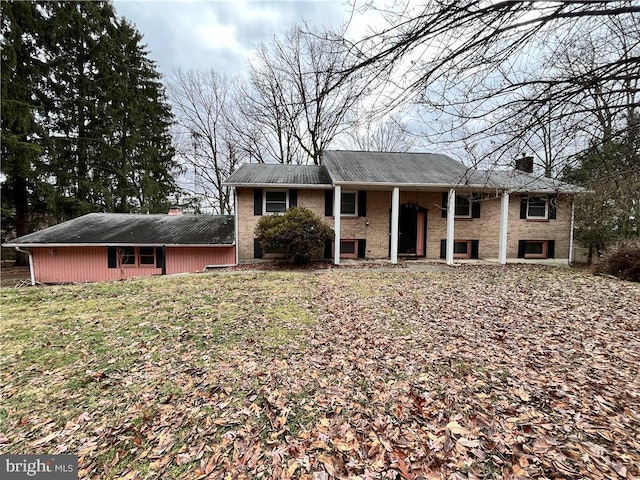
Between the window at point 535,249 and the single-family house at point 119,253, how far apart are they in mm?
A: 13179

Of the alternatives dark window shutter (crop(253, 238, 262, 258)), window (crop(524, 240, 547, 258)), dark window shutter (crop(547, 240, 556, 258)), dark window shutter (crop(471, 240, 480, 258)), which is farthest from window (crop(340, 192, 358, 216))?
dark window shutter (crop(547, 240, 556, 258))

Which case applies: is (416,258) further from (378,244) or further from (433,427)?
(433,427)

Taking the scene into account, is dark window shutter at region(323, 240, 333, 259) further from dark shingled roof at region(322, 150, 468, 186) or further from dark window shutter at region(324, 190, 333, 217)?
dark shingled roof at region(322, 150, 468, 186)

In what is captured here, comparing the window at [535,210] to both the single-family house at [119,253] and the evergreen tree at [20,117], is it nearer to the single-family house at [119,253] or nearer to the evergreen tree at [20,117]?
the single-family house at [119,253]

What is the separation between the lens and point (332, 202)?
12047mm

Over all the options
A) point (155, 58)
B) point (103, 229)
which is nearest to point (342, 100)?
point (103, 229)

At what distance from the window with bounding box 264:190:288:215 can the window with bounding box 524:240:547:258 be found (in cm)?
1105

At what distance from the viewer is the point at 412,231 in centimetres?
1280

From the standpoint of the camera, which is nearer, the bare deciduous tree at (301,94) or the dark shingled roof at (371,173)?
the bare deciduous tree at (301,94)

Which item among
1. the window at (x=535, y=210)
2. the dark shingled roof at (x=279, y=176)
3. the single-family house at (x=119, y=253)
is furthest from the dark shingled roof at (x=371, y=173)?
the single-family house at (x=119, y=253)

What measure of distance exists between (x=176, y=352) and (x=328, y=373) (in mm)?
2039

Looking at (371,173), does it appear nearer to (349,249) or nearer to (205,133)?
(349,249)

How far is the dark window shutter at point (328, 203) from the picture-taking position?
11992 millimetres

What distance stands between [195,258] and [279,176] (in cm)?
523
